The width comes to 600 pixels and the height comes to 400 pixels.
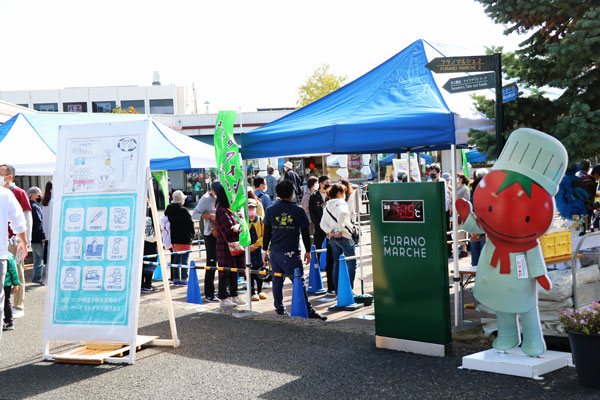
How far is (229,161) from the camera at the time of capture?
8648 mm

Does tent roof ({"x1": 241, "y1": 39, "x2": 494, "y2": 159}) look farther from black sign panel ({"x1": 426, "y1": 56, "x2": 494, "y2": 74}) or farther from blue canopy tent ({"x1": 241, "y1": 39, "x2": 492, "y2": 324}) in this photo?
black sign panel ({"x1": 426, "y1": 56, "x2": 494, "y2": 74})

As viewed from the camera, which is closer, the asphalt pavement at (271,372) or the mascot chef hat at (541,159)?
the asphalt pavement at (271,372)

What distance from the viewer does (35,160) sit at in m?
13.9

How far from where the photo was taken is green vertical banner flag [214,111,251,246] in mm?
8656

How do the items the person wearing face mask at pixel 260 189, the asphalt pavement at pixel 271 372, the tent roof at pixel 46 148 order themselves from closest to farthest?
1. the asphalt pavement at pixel 271 372
2. the person wearing face mask at pixel 260 189
3. the tent roof at pixel 46 148

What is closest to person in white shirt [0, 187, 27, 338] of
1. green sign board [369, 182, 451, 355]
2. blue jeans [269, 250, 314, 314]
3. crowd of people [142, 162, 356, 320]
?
crowd of people [142, 162, 356, 320]

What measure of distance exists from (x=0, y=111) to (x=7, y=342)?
1958 cm

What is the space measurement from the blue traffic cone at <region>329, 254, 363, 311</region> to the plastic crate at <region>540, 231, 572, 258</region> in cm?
309

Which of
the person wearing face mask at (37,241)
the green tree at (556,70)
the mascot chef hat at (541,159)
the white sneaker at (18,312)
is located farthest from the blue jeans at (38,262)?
the mascot chef hat at (541,159)

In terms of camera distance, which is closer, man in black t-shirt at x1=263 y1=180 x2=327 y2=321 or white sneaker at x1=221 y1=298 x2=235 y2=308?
man in black t-shirt at x1=263 y1=180 x2=327 y2=321

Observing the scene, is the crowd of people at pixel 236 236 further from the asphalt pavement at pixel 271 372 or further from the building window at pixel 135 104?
the building window at pixel 135 104

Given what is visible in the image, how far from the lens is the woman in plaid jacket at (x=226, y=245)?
9430 mm

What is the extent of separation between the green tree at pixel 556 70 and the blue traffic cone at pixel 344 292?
275 centimetres

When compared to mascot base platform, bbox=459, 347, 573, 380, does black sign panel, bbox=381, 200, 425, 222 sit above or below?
above
